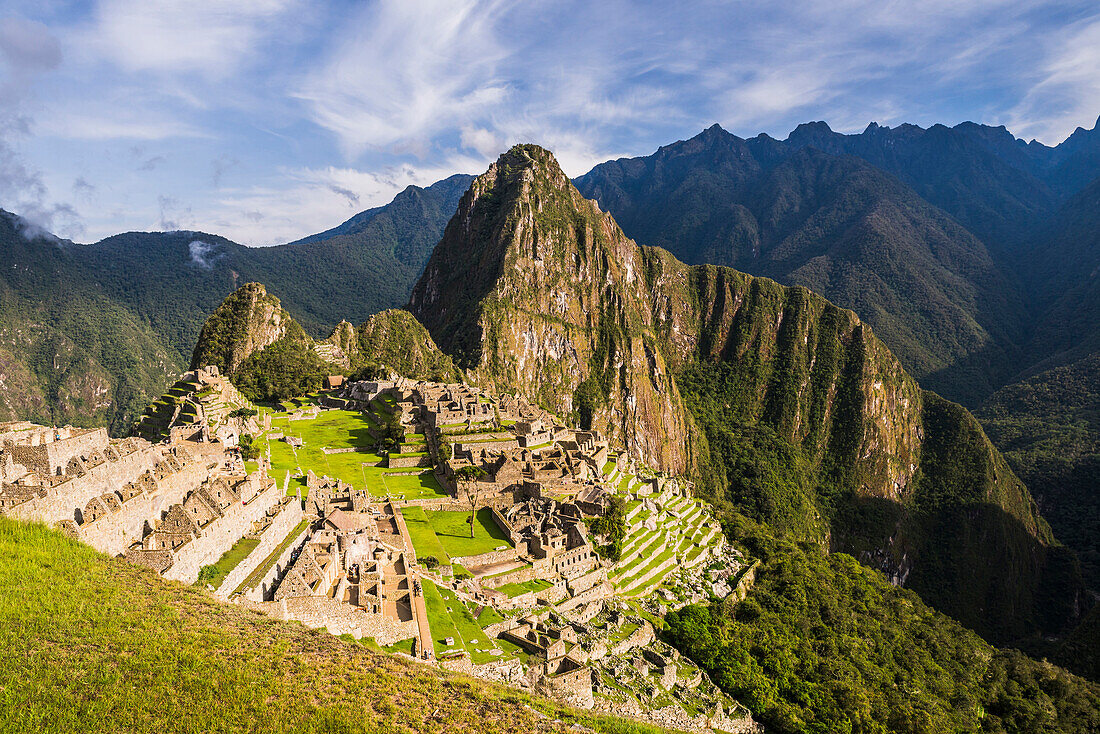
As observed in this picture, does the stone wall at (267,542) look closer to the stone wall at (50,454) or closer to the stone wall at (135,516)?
the stone wall at (135,516)

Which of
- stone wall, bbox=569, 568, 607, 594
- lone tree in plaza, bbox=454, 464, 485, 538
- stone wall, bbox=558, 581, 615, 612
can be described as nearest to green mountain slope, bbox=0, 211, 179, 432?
lone tree in plaza, bbox=454, 464, 485, 538

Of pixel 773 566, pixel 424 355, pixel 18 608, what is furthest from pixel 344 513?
pixel 424 355

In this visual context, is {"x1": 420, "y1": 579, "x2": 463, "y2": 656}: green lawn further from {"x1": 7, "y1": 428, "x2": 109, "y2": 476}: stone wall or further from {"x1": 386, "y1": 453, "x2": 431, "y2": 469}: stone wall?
{"x1": 386, "y1": 453, "x2": 431, "y2": 469}: stone wall

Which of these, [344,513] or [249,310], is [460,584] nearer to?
[344,513]

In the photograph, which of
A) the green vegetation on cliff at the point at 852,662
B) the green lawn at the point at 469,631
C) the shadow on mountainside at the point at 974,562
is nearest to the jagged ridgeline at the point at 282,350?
the green lawn at the point at 469,631

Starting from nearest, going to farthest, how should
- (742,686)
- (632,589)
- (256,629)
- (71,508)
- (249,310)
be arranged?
(256,629), (71,508), (742,686), (632,589), (249,310)

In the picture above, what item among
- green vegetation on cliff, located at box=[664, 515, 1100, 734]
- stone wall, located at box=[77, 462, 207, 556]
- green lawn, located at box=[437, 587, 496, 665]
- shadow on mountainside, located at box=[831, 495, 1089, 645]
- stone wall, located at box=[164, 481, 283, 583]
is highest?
stone wall, located at box=[77, 462, 207, 556]

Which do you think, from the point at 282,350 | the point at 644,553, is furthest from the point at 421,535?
the point at 282,350
